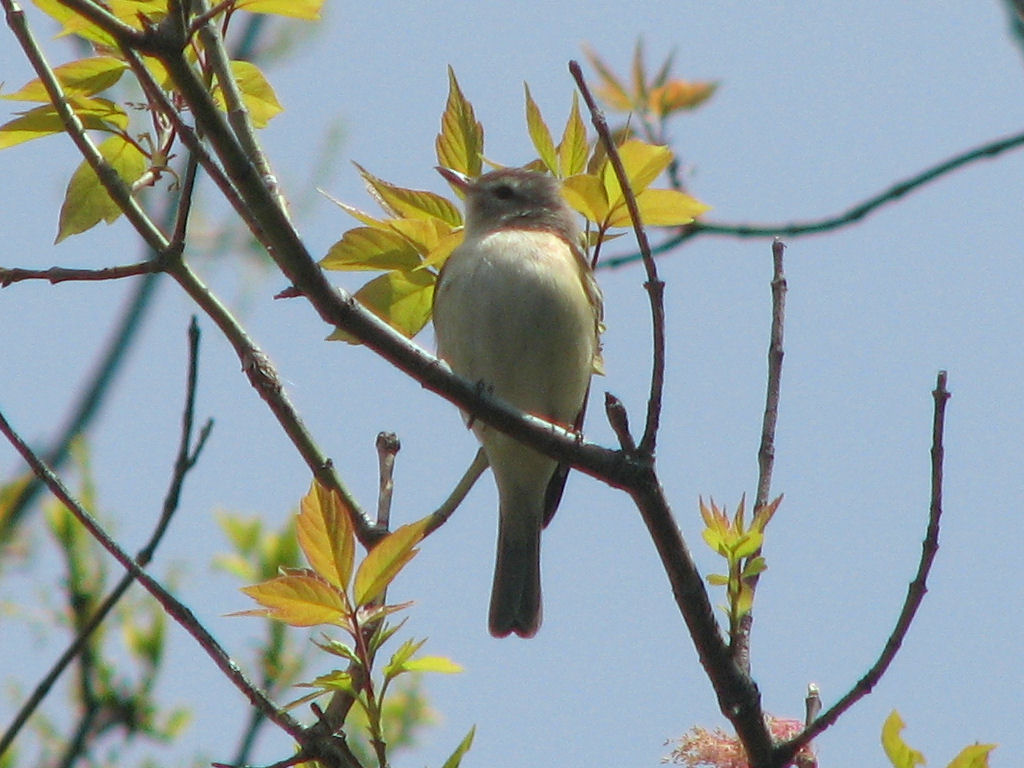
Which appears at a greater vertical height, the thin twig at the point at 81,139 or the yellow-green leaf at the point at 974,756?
the thin twig at the point at 81,139

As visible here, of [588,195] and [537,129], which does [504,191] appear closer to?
[537,129]

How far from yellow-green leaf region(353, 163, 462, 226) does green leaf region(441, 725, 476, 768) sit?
128cm

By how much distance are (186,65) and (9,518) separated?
4.59 feet

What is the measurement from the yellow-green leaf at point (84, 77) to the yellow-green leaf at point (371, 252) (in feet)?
2.05

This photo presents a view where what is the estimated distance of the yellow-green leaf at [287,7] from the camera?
2.60 meters

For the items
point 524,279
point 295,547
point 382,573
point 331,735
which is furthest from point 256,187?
point 524,279

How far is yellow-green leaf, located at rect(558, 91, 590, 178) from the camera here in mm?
2996

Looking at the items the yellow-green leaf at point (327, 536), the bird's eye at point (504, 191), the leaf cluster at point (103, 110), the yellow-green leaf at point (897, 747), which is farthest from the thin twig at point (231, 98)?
the bird's eye at point (504, 191)

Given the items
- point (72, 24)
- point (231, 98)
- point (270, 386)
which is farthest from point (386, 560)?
point (72, 24)

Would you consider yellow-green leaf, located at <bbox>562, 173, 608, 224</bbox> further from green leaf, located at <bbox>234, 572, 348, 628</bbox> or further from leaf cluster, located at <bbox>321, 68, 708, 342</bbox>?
green leaf, located at <bbox>234, 572, 348, 628</bbox>

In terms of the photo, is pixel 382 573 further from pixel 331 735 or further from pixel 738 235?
pixel 738 235

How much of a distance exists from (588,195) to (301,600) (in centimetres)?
104

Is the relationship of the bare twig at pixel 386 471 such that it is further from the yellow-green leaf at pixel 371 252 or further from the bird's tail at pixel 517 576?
the bird's tail at pixel 517 576

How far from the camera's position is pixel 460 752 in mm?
2361
